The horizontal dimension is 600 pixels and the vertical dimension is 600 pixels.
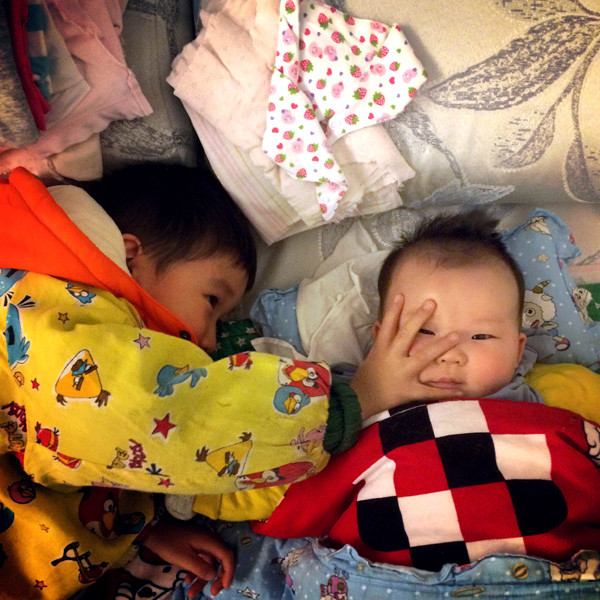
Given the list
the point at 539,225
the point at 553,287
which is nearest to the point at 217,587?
the point at 553,287

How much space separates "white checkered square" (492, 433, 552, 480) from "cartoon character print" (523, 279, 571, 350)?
1.40 feet

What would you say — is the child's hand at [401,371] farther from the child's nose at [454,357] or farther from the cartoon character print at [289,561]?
Result: the cartoon character print at [289,561]

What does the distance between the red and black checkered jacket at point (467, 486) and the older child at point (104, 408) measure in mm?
86

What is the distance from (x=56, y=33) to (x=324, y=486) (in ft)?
3.17

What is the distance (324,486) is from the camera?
954 mm

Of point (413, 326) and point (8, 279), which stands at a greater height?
point (8, 279)

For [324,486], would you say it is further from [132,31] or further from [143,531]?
[132,31]

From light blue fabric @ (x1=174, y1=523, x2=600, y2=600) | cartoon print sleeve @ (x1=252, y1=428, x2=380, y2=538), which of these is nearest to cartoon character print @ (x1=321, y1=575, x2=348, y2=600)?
light blue fabric @ (x1=174, y1=523, x2=600, y2=600)

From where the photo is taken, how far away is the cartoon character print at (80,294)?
2.89 ft

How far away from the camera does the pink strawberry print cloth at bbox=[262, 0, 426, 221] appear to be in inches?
42.5

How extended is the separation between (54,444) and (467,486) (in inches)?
25.8

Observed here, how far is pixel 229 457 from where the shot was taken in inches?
31.9

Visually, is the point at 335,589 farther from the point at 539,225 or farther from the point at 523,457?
the point at 539,225

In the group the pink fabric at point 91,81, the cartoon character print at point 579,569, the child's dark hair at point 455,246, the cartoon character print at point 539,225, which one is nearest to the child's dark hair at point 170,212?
the pink fabric at point 91,81
